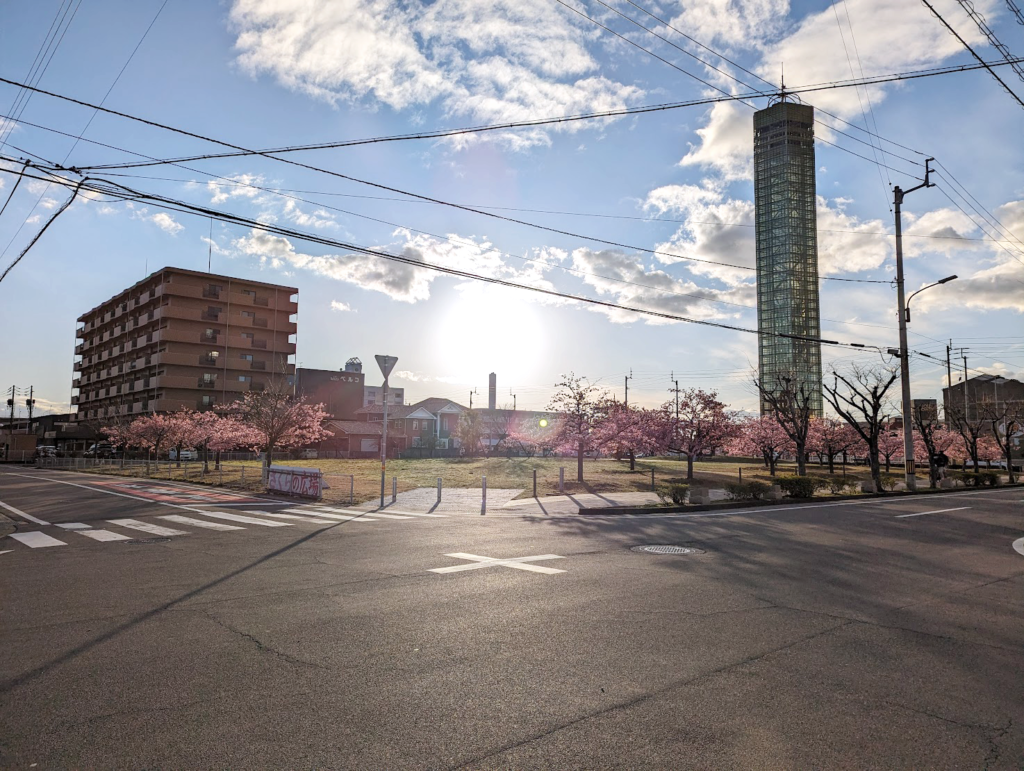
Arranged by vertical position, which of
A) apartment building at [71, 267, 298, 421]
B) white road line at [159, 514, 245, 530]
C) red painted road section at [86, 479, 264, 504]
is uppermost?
apartment building at [71, 267, 298, 421]

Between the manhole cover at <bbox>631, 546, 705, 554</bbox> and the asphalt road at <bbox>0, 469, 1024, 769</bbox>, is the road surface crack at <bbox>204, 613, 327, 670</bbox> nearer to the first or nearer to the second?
the asphalt road at <bbox>0, 469, 1024, 769</bbox>

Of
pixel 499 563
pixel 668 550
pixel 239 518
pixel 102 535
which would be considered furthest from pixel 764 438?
pixel 102 535

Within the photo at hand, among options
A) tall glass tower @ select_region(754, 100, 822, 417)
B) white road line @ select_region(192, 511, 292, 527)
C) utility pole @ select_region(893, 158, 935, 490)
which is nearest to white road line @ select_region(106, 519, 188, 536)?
white road line @ select_region(192, 511, 292, 527)

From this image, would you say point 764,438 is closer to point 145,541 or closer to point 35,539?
point 145,541

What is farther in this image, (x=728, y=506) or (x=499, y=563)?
(x=728, y=506)

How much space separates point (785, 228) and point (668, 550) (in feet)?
378

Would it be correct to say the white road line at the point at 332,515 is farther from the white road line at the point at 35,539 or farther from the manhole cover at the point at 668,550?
the manhole cover at the point at 668,550

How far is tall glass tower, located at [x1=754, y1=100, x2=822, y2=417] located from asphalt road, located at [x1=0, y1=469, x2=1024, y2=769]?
10409cm

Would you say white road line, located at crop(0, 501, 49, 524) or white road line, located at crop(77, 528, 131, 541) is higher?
white road line, located at crop(77, 528, 131, 541)

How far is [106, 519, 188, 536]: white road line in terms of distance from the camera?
1288cm

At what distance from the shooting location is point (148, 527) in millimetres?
13906

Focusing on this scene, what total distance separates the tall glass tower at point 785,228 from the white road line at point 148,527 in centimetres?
10348

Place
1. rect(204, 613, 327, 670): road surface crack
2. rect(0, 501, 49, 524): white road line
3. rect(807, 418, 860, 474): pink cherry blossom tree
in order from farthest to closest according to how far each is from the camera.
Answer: rect(807, 418, 860, 474): pink cherry blossom tree, rect(0, 501, 49, 524): white road line, rect(204, 613, 327, 670): road surface crack

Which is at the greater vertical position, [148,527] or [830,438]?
[830,438]
